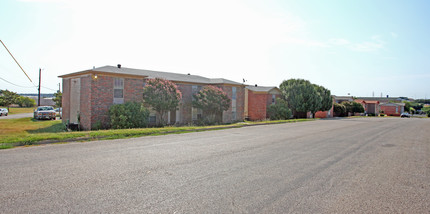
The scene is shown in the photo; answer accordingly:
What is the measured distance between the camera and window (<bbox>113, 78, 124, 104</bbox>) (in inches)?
785

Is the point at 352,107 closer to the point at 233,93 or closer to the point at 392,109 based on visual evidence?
the point at 392,109

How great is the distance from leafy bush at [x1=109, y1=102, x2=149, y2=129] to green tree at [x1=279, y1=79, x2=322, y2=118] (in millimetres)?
26780

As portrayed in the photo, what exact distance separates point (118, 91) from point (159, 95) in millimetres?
2930

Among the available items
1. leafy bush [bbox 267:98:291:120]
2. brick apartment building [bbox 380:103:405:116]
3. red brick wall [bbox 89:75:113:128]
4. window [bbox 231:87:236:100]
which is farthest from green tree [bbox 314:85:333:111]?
brick apartment building [bbox 380:103:405:116]

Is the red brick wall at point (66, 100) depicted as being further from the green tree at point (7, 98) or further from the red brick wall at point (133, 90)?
the green tree at point (7, 98)

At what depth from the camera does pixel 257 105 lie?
36125 mm

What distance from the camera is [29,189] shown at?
5.18 meters

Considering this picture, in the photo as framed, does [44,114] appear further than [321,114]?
No

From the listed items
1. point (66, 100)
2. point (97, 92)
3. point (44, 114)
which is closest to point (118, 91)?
point (97, 92)

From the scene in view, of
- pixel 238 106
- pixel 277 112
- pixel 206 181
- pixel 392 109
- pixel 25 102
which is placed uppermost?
pixel 25 102

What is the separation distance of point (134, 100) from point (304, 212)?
18.1 m

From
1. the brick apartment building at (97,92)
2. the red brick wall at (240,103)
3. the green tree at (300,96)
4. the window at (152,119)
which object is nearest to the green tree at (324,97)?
the green tree at (300,96)

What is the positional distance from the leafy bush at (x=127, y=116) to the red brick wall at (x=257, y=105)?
19268 millimetres

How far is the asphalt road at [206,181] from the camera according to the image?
4.64 meters
